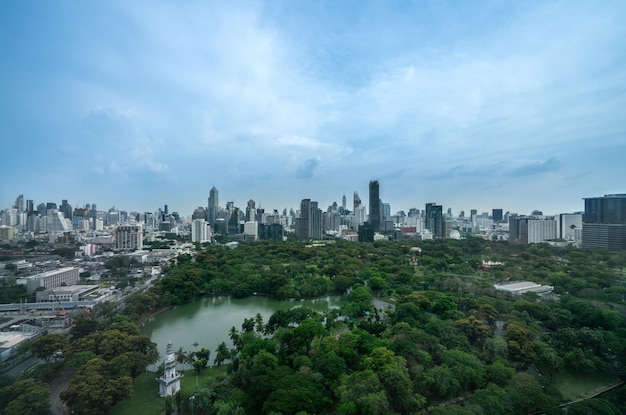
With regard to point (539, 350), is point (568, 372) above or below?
below

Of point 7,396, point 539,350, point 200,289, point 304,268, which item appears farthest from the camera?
point 304,268

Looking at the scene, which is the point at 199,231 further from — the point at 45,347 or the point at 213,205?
the point at 45,347

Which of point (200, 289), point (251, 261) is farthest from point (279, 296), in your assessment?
point (251, 261)

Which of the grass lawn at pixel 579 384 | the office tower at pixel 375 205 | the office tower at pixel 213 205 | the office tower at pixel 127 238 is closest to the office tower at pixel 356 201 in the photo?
the office tower at pixel 375 205

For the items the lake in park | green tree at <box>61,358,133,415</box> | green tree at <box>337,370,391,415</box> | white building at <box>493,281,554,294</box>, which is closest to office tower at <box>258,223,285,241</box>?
the lake in park

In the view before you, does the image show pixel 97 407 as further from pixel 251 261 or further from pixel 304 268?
pixel 251 261

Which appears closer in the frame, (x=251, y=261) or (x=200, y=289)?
(x=200, y=289)
